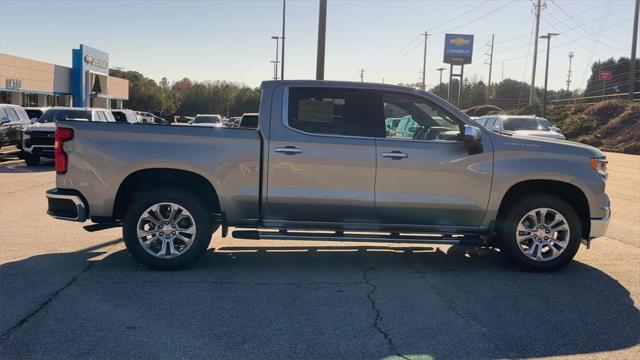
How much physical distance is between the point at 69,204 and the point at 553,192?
5.47m

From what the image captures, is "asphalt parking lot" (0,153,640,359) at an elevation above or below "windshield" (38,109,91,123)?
below

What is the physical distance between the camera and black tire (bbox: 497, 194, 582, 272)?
21.5 ft

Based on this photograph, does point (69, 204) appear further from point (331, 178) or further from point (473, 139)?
point (473, 139)

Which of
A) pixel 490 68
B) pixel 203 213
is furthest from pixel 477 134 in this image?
pixel 490 68

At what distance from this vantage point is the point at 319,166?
6.30 meters

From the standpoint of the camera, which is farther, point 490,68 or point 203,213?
point 490,68

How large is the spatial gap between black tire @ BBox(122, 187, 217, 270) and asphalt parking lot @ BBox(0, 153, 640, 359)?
14 centimetres

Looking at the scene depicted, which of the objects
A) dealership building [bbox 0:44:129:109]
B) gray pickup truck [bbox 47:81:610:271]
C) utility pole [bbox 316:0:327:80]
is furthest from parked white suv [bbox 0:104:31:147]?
dealership building [bbox 0:44:129:109]

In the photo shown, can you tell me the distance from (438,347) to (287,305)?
4.89 feet

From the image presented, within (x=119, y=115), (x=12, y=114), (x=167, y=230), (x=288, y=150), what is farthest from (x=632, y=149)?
(x=167, y=230)

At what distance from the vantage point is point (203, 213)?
20.8 ft

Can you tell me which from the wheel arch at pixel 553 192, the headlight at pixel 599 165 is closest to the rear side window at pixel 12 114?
the wheel arch at pixel 553 192

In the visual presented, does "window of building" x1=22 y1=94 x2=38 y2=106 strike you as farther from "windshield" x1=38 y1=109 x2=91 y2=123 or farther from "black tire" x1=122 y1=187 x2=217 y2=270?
"black tire" x1=122 y1=187 x2=217 y2=270

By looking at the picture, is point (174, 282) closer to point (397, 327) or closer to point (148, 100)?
point (397, 327)
